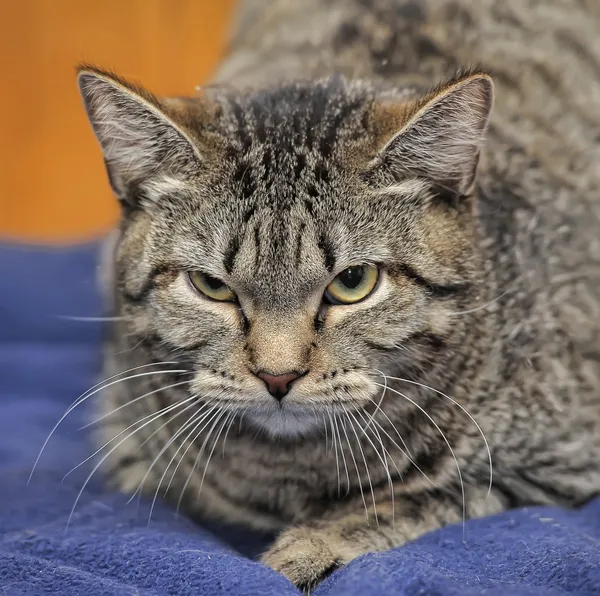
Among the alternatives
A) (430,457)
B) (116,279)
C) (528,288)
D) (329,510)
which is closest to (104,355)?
(116,279)

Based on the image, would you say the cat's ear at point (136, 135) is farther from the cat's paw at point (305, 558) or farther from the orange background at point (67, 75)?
the orange background at point (67, 75)

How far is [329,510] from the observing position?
1.28 m

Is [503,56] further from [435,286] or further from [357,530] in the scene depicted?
[357,530]

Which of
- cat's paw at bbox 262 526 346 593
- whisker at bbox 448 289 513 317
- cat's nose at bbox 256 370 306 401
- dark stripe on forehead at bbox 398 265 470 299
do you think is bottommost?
cat's paw at bbox 262 526 346 593

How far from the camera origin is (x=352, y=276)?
1121mm

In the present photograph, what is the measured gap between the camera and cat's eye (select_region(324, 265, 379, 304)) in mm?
1118

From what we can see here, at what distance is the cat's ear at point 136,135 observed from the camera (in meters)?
1.14

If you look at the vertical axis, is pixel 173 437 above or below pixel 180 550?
above

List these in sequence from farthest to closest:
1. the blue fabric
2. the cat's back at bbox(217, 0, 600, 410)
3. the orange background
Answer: the orange background → the cat's back at bbox(217, 0, 600, 410) → the blue fabric

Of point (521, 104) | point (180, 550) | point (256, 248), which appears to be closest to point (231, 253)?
point (256, 248)

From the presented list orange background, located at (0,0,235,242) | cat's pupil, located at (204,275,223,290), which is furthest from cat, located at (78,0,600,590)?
orange background, located at (0,0,235,242)

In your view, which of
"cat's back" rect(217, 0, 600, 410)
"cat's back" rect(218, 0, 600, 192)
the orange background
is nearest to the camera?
"cat's back" rect(217, 0, 600, 410)

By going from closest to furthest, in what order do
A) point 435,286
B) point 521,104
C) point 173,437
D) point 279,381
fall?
point 279,381, point 435,286, point 173,437, point 521,104

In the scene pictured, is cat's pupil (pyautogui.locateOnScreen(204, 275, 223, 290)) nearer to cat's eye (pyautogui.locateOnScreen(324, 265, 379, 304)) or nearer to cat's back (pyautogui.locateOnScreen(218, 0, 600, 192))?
cat's eye (pyautogui.locateOnScreen(324, 265, 379, 304))
